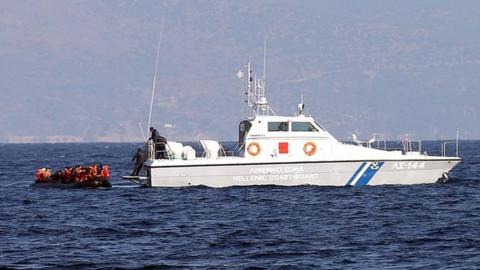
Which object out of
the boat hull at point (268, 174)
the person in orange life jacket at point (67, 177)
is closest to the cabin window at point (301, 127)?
the boat hull at point (268, 174)

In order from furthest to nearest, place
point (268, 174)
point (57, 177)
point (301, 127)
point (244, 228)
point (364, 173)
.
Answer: point (57, 177) → point (301, 127) → point (364, 173) → point (268, 174) → point (244, 228)

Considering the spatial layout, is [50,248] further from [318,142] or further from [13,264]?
[318,142]

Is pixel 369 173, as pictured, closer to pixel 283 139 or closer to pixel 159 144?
pixel 283 139

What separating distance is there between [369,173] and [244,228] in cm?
1351

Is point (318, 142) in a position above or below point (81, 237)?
above

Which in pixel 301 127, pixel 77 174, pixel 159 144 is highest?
pixel 301 127

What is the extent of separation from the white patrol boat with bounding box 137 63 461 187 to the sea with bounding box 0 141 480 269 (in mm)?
625

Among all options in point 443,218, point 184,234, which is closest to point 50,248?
point 184,234

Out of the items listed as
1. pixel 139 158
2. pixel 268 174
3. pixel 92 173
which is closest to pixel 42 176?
pixel 92 173

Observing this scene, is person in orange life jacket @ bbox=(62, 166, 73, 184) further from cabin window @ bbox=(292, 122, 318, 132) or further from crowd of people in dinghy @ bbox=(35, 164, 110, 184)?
cabin window @ bbox=(292, 122, 318, 132)

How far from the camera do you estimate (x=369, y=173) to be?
46.4 meters

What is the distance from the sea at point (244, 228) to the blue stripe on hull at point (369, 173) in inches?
29.5

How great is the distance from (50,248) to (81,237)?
2272mm

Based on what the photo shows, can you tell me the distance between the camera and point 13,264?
27531mm
